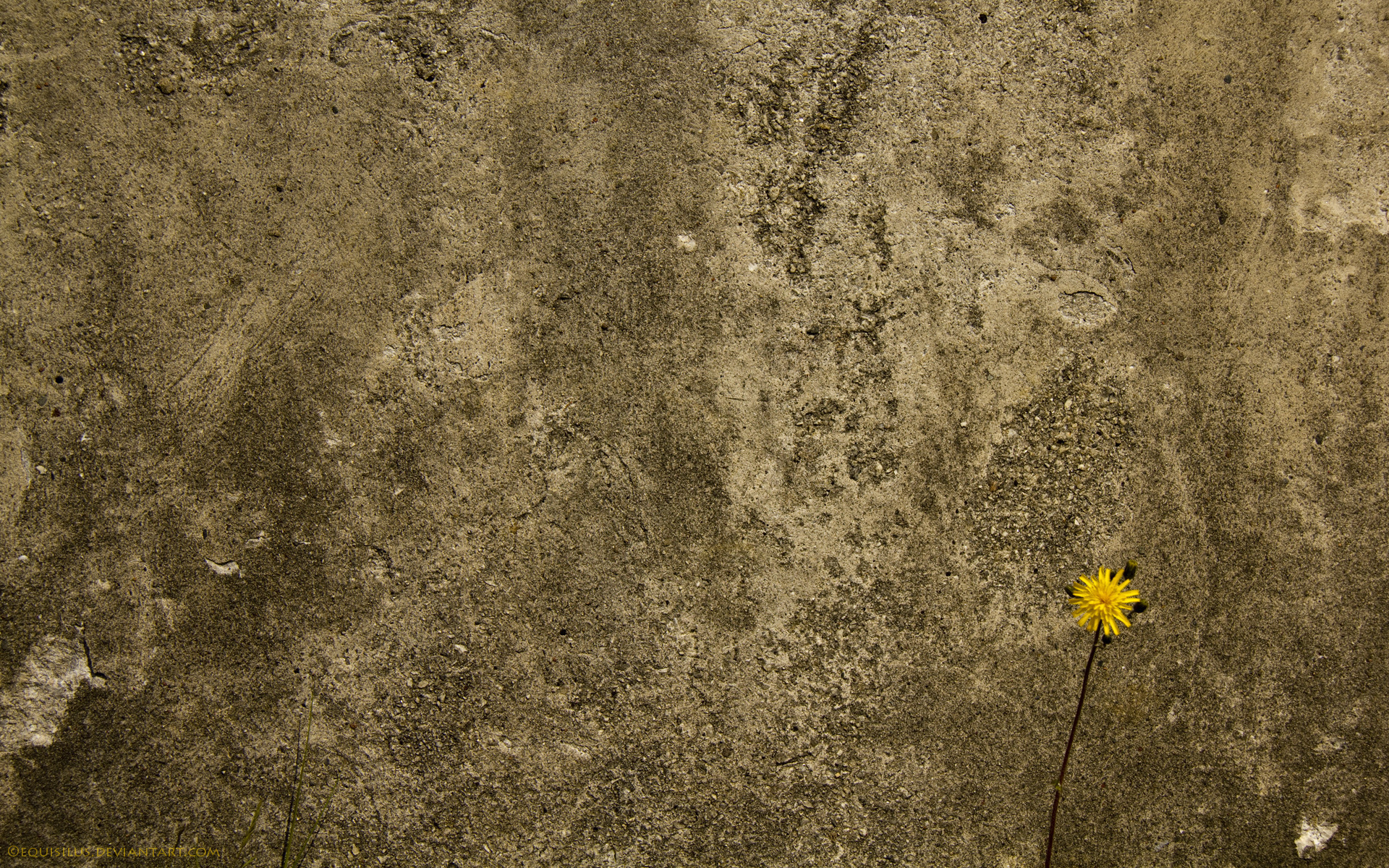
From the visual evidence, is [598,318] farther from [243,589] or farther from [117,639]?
[117,639]

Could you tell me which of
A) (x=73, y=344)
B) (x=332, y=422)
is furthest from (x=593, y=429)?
(x=73, y=344)

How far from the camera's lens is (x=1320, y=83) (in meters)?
2.28

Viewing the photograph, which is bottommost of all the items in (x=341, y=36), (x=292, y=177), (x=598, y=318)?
(x=598, y=318)

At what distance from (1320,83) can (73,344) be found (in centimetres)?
453

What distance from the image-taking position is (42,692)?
225cm

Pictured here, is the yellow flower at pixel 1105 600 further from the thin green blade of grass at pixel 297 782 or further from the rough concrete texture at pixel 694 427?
the thin green blade of grass at pixel 297 782

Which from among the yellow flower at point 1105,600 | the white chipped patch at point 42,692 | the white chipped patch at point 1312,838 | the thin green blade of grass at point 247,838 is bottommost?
the thin green blade of grass at point 247,838

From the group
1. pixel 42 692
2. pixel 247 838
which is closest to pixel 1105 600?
pixel 247 838

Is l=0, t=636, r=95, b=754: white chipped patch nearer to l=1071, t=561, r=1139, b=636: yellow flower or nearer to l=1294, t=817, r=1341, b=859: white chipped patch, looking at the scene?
l=1071, t=561, r=1139, b=636: yellow flower

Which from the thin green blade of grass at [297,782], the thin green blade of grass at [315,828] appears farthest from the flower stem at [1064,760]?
the thin green blade of grass at [297,782]

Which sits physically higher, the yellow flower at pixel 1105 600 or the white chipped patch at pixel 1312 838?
the yellow flower at pixel 1105 600

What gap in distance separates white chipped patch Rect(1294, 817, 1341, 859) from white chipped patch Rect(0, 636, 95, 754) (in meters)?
4.24

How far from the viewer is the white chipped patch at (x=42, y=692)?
2.24 metres

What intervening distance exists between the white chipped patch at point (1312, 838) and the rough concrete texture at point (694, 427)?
0.24ft
